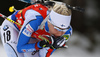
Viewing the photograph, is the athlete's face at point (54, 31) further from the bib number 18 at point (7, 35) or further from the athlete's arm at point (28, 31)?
the bib number 18 at point (7, 35)

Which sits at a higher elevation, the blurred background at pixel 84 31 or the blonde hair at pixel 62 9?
the blonde hair at pixel 62 9

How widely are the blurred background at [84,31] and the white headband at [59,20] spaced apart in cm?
88

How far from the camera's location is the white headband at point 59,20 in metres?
0.97

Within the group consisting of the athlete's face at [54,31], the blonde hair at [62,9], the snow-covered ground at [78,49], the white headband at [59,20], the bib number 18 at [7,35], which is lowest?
the snow-covered ground at [78,49]

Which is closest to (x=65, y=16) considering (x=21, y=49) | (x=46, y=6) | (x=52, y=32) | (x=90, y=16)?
(x=52, y=32)

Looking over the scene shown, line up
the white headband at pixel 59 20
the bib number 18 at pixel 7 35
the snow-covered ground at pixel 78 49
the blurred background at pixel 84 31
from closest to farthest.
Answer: the white headband at pixel 59 20 → the bib number 18 at pixel 7 35 → the blurred background at pixel 84 31 → the snow-covered ground at pixel 78 49

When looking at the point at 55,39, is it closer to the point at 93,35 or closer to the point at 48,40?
the point at 48,40

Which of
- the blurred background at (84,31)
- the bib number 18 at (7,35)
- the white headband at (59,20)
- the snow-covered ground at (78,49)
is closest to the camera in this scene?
the white headband at (59,20)

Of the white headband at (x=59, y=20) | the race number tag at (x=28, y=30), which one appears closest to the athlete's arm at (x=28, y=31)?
the race number tag at (x=28, y=30)

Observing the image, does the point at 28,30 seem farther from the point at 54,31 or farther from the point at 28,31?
the point at 54,31

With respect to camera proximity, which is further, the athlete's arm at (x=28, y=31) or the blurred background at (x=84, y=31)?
the blurred background at (x=84, y=31)

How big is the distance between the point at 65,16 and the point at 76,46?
1.32 metres

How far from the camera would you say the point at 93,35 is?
2068 mm

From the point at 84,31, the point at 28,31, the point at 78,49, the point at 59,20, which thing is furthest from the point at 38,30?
the point at 78,49
